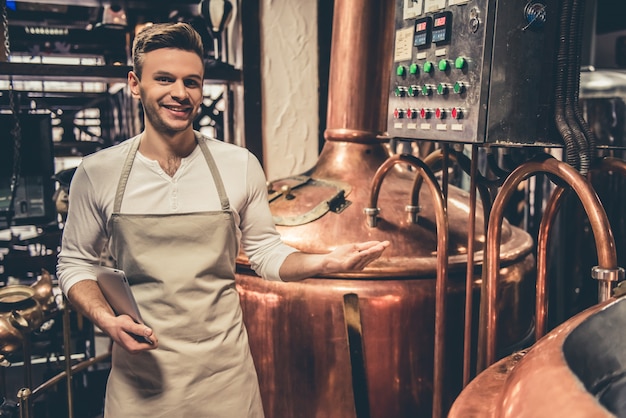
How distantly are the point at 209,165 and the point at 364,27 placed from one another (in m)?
1.11

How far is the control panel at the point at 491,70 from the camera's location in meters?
1.62

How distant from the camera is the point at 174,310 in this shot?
1.64m

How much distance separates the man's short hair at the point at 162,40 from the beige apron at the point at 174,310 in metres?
0.25

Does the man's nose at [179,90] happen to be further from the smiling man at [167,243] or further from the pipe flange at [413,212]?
the pipe flange at [413,212]

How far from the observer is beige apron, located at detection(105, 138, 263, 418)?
1.63 m

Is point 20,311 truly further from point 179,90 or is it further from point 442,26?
point 442,26

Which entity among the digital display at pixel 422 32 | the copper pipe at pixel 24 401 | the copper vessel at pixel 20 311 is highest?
the digital display at pixel 422 32

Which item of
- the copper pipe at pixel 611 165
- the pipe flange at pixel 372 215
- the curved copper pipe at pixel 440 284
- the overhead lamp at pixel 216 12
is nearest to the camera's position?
the copper pipe at pixel 611 165

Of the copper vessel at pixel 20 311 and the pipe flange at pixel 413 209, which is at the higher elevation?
the pipe flange at pixel 413 209

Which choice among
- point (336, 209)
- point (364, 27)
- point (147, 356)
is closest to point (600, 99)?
point (364, 27)

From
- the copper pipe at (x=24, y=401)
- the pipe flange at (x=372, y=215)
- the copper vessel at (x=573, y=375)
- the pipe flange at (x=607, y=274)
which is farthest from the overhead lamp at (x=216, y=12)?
the copper vessel at (x=573, y=375)

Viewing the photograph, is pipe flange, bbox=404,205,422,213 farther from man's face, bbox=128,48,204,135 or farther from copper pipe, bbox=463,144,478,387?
man's face, bbox=128,48,204,135

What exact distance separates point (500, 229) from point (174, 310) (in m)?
0.93

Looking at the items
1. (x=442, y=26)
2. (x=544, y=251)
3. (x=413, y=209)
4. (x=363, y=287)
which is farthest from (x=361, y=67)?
(x=544, y=251)
